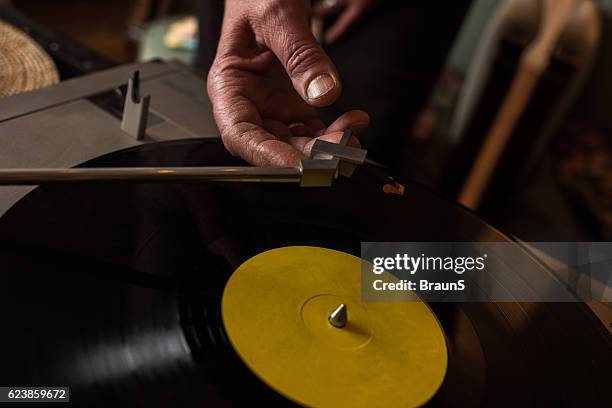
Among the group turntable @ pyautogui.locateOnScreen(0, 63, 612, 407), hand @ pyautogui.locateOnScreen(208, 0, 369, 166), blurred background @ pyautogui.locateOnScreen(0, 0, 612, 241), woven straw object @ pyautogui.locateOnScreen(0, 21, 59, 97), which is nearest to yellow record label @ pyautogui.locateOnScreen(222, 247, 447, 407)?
turntable @ pyautogui.locateOnScreen(0, 63, 612, 407)

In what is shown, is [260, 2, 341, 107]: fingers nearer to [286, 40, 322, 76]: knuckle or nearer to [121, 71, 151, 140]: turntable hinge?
[286, 40, 322, 76]: knuckle

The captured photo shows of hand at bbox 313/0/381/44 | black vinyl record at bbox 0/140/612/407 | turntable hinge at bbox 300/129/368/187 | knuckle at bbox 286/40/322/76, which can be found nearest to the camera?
black vinyl record at bbox 0/140/612/407

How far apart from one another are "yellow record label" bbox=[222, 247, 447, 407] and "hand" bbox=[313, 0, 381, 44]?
77 centimetres

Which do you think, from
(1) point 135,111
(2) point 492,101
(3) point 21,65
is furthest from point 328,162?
(2) point 492,101

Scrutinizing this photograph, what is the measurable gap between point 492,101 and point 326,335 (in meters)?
1.30

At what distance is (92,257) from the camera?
1.61 ft

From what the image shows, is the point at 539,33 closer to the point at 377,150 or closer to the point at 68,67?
the point at 377,150

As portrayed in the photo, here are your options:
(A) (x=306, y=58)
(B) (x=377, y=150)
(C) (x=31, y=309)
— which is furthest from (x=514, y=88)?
(C) (x=31, y=309)

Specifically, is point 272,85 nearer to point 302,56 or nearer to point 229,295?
point 302,56

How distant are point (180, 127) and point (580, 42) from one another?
1.22 m

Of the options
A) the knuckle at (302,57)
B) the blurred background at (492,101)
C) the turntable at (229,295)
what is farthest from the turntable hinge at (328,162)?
the blurred background at (492,101)

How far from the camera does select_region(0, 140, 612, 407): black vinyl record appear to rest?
16.8 inches

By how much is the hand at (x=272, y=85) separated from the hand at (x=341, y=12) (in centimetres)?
49

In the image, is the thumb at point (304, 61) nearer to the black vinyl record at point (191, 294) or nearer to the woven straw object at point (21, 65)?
the black vinyl record at point (191, 294)
